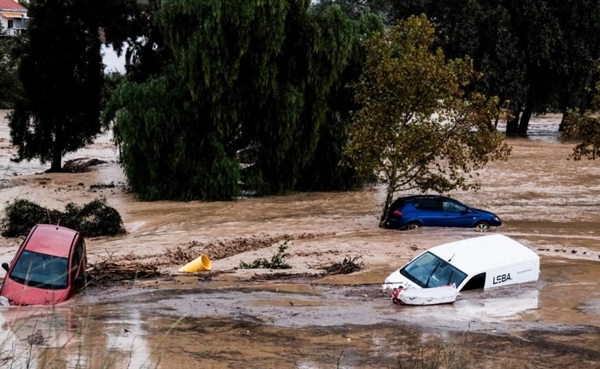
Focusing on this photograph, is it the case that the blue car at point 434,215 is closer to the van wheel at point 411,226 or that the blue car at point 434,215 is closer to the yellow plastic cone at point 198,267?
the van wheel at point 411,226

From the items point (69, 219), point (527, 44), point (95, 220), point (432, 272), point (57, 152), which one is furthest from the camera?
point (527, 44)

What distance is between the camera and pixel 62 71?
1735 inches

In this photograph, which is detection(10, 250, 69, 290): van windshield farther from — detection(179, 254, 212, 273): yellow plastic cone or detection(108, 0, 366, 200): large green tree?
detection(108, 0, 366, 200): large green tree

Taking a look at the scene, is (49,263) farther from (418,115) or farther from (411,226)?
(418,115)

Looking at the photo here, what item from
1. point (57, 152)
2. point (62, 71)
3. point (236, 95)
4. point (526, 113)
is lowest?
point (57, 152)

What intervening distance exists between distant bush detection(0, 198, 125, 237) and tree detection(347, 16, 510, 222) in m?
8.40

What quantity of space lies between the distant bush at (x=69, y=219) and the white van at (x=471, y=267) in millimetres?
12829

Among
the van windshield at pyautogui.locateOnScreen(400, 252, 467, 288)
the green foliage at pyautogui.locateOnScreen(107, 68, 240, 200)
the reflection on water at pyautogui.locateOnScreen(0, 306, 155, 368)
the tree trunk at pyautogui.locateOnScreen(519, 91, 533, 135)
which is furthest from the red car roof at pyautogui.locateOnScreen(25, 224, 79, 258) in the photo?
the tree trunk at pyautogui.locateOnScreen(519, 91, 533, 135)

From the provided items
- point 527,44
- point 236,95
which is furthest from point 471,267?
point 527,44

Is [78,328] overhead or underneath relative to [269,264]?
overhead

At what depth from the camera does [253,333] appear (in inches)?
552

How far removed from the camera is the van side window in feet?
60.2

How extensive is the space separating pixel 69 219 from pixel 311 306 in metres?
14.4

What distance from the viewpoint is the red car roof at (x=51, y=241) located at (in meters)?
17.2
